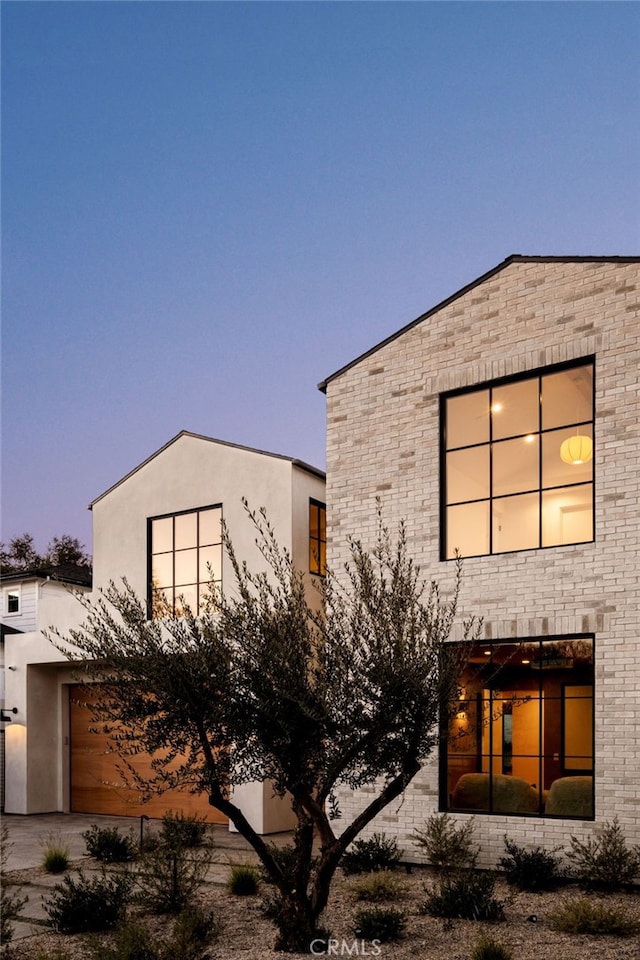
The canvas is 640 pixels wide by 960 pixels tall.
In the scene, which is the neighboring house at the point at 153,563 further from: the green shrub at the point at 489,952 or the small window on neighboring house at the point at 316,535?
the green shrub at the point at 489,952

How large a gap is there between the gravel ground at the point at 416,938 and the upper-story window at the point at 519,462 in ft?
12.7

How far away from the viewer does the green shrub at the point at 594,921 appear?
22.3 ft

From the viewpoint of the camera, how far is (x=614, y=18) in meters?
11.2

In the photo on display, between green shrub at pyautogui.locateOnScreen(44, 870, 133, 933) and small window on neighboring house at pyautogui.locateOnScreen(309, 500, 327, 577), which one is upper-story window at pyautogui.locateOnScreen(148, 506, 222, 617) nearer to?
small window on neighboring house at pyautogui.locateOnScreen(309, 500, 327, 577)

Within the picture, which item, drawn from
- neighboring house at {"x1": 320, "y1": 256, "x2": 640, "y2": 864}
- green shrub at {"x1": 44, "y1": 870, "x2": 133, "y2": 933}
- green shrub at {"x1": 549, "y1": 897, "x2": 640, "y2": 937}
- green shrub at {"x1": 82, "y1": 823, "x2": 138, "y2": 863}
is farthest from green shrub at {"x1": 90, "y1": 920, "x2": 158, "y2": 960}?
green shrub at {"x1": 82, "y1": 823, "x2": 138, "y2": 863}

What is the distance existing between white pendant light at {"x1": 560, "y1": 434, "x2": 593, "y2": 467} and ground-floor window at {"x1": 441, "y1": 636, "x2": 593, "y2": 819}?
2.04 meters

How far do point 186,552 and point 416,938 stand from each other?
853 cm

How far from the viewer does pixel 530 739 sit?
9867 mm

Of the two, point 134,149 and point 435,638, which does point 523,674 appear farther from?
point 134,149

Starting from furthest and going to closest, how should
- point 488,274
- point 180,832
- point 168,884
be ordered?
point 488,274 → point 180,832 → point 168,884

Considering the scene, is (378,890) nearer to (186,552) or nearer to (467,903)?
(467,903)

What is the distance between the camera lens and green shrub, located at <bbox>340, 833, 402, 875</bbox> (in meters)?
9.62

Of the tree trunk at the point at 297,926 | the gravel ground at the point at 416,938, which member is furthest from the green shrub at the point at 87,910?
the tree trunk at the point at 297,926

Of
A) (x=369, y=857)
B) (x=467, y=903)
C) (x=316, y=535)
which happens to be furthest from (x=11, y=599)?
(x=467, y=903)
